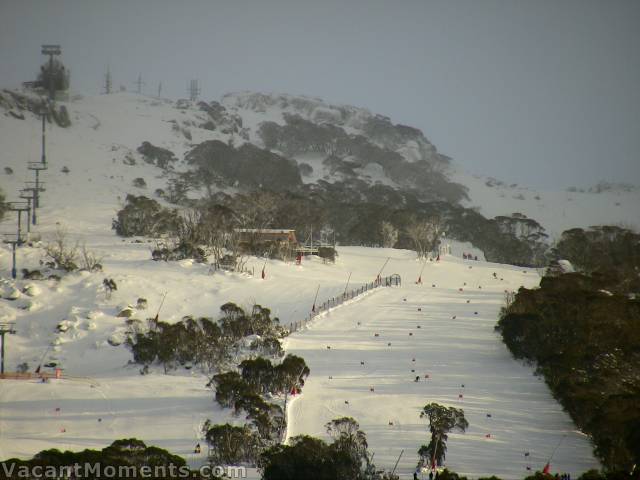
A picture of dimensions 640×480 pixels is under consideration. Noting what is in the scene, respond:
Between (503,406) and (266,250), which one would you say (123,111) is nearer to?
(266,250)

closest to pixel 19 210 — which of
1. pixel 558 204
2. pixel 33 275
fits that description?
pixel 33 275

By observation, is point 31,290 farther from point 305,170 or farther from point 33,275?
point 305,170

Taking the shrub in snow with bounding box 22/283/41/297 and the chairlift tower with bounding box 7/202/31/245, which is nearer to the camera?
the shrub in snow with bounding box 22/283/41/297

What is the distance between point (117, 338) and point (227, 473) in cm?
2108

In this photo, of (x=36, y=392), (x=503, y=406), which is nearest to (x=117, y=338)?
(x=36, y=392)

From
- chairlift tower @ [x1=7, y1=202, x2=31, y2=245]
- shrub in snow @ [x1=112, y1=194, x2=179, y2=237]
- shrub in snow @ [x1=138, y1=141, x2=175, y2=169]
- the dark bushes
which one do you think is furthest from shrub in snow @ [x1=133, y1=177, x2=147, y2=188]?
the dark bushes

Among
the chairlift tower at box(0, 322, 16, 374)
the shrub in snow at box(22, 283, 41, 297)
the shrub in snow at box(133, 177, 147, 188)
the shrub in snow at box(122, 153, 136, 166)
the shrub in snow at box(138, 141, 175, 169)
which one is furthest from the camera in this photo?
the shrub in snow at box(138, 141, 175, 169)

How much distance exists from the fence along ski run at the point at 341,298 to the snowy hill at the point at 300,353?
82 cm

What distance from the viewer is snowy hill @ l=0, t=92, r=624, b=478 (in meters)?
27.3

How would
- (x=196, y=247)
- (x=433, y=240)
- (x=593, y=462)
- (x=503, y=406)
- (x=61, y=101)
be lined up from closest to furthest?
(x=593, y=462) → (x=503, y=406) → (x=196, y=247) → (x=433, y=240) → (x=61, y=101)

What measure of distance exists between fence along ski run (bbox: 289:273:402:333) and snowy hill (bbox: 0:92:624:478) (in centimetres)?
82

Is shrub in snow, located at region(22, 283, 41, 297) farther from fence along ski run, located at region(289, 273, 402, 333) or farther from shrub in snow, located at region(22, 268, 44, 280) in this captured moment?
fence along ski run, located at region(289, 273, 402, 333)

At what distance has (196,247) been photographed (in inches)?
2317

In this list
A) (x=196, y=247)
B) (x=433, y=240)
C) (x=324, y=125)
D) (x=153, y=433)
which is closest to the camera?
(x=153, y=433)
